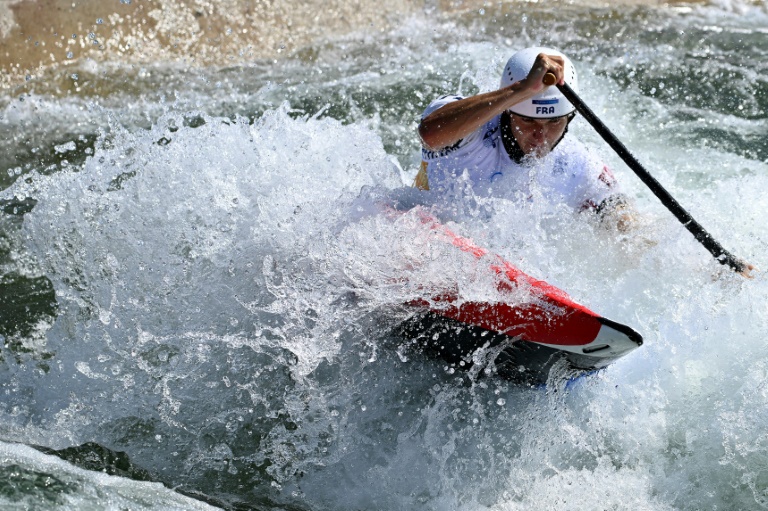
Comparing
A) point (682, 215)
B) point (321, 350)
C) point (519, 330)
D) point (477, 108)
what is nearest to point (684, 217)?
point (682, 215)

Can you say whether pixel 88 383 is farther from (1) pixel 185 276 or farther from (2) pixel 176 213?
(2) pixel 176 213

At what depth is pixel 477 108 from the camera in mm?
3520

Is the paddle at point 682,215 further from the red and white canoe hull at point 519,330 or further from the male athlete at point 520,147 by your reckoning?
the red and white canoe hull at point 519,330

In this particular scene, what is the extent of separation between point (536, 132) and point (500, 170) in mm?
242

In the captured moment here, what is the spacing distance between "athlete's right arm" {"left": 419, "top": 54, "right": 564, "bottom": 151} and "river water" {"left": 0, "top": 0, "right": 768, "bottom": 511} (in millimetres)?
354

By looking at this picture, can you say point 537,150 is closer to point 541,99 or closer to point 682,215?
point 541,99

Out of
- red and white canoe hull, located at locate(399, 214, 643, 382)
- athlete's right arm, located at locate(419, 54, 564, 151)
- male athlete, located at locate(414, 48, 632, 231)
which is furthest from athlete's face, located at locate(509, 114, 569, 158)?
red and white canoe hull, located at locate(399, 214, 643, 382)

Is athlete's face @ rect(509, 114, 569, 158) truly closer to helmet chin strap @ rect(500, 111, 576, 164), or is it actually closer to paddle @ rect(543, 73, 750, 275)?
helmet chin strap @ rect(500, 111, 576, 164)

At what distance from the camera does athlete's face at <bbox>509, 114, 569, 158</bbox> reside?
3678 mm

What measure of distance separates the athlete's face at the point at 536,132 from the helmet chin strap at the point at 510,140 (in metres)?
0.01

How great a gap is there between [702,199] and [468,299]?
2169 millimetres

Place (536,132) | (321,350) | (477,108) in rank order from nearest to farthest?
(477,108) → (536,132) → (321,350)

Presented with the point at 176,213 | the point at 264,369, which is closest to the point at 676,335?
the point at 264,369

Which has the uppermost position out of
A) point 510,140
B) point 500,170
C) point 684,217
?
point 510,140
